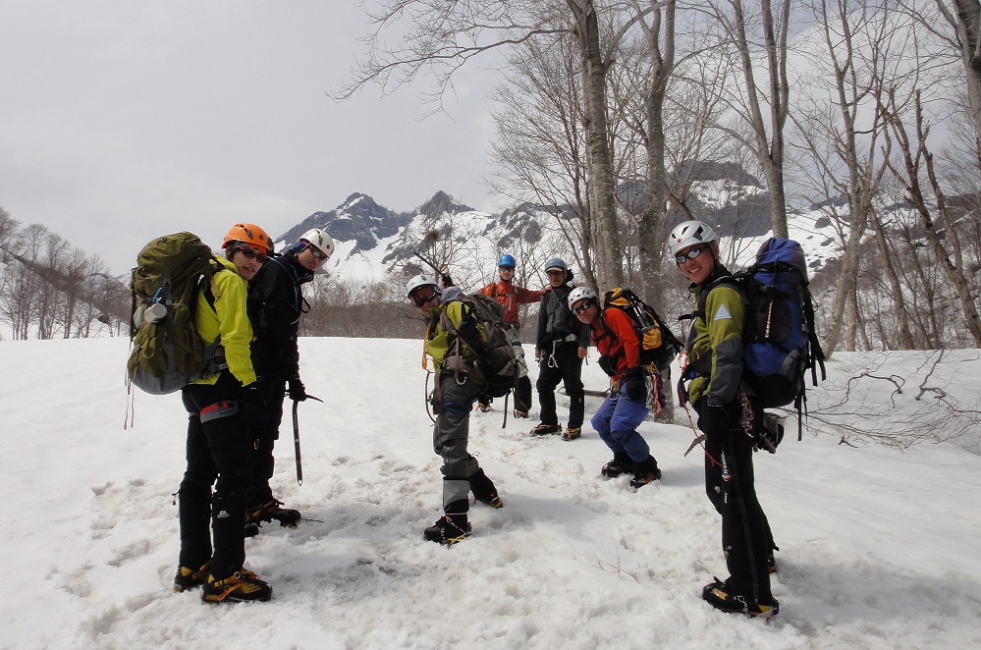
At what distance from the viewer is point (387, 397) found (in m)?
9.25

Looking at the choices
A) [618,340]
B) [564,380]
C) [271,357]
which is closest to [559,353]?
[564,380]

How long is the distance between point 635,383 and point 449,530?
234 cm

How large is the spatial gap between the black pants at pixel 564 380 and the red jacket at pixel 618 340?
1496 millimetres

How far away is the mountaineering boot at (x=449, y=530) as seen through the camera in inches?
151

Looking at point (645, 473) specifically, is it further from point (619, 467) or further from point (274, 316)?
point (274, 316)

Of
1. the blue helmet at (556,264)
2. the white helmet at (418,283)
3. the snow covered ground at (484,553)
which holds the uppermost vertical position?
the blue helmet at (556,264)

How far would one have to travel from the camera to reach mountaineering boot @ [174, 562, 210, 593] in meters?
3.14

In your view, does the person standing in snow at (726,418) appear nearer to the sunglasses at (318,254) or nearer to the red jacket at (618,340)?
the red jacket at (618,340)

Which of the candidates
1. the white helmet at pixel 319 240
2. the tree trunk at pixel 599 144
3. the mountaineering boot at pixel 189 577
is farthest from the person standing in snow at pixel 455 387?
the tree trunk at pixel 599 144

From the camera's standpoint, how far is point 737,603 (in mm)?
2980

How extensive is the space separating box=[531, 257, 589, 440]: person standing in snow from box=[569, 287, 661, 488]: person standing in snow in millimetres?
1346

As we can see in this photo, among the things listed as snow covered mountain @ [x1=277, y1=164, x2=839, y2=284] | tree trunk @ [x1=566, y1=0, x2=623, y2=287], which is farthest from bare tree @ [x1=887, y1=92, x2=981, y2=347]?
tree trunk @ [x1=566, y1=0, x2=623, y2=287]

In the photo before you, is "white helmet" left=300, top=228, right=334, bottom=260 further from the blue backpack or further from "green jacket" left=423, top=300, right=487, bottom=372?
the blue backpack

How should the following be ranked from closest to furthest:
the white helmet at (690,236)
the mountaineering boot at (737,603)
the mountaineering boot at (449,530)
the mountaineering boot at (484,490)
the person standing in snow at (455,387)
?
the mountaineering boot at (737,603) → the white helmet at (690,236) → the mountaineering boot at (449,530) → the person standing in snow at (455,387) → the mountaineering boot at (484,490)
